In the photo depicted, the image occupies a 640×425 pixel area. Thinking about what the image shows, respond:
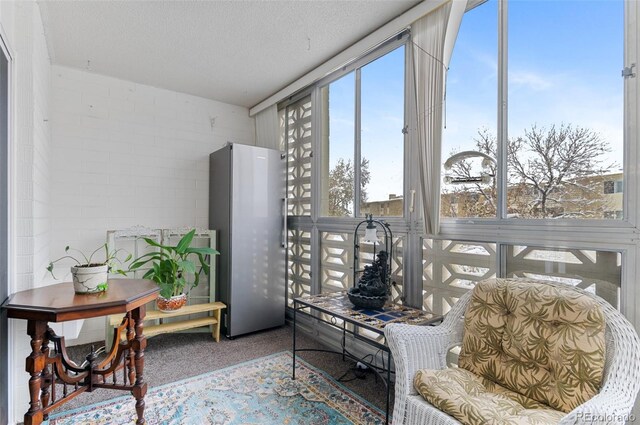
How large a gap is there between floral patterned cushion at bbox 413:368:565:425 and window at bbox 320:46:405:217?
1254 millimetres

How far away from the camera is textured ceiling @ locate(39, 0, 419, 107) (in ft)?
7.44

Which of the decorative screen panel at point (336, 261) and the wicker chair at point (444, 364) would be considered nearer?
the wicker chair at point (444, 364)

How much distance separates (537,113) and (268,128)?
2944 mm

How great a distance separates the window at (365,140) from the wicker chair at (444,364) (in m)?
1.01

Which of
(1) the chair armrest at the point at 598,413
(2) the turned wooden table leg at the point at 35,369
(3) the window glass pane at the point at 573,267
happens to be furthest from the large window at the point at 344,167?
(2) the turned wooden table leg at the point at 35,369

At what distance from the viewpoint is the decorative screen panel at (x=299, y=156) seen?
351 centimetres

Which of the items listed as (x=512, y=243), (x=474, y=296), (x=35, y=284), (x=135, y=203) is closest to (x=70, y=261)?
(x=135, y=203)

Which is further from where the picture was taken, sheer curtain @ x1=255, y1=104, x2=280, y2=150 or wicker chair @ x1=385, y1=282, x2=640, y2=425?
sheer curtain @ x1=255, y1=104, x2=280, y2=150

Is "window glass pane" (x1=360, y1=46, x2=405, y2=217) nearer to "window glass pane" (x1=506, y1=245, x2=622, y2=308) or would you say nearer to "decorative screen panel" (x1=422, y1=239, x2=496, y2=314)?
"decorative screen panel" (x1=422, y1=239, x2=496, y2=314)

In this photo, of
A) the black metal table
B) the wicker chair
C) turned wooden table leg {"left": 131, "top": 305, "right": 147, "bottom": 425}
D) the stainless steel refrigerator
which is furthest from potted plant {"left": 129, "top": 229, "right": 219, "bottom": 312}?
the wicker chair

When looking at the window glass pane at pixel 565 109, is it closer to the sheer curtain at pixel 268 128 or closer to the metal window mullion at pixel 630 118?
the metal window mullion at pixel 630 118

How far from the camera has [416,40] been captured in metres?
2.29

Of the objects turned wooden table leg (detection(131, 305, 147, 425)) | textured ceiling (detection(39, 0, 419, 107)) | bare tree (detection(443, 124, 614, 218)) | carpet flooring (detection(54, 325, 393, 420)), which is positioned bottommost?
carpet flooring (detection(54, 325, 393, 420))

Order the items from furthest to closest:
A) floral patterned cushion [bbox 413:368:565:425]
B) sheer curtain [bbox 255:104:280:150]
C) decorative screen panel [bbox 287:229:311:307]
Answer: sheer curtain [bbox 255:104:280:150], decorative screen panel [bbox 287:229:311:307], floral patterned cushion [bbox 413:368:565:425]
